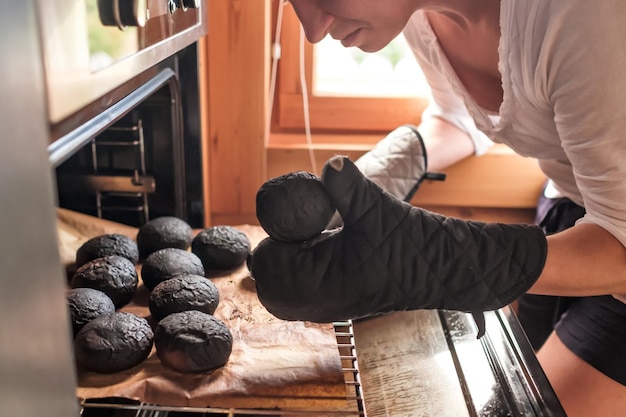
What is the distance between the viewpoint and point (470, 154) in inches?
51.9

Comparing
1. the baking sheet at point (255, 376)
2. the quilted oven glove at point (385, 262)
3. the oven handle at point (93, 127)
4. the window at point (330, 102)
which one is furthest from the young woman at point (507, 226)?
the window at point (330, 102)

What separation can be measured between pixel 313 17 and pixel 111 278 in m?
0.44

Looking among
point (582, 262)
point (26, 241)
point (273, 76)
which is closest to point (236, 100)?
point (273, 76)

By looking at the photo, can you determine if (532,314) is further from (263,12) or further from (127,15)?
(127,15)

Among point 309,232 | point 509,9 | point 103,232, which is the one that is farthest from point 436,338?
point 103,232

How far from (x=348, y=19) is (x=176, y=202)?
46 centimetres

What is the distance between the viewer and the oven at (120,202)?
0.34 m

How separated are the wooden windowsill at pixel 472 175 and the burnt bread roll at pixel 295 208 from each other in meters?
0.73

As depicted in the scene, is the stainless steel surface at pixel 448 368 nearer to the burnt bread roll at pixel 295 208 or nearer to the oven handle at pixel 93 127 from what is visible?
the burnt bread roll at pixel 295 208

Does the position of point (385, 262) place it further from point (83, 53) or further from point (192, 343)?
point (83, 53)

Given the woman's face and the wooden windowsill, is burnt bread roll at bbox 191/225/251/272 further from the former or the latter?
the wooden windowsill

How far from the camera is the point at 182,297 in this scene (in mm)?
797

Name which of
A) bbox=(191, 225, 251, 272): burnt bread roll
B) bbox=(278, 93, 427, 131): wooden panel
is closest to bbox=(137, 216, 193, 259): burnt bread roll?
bbox=(191, 225, 251, 272): burnt bread roll

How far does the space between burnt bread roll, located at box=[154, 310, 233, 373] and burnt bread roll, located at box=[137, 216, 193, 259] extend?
0.24 meters
